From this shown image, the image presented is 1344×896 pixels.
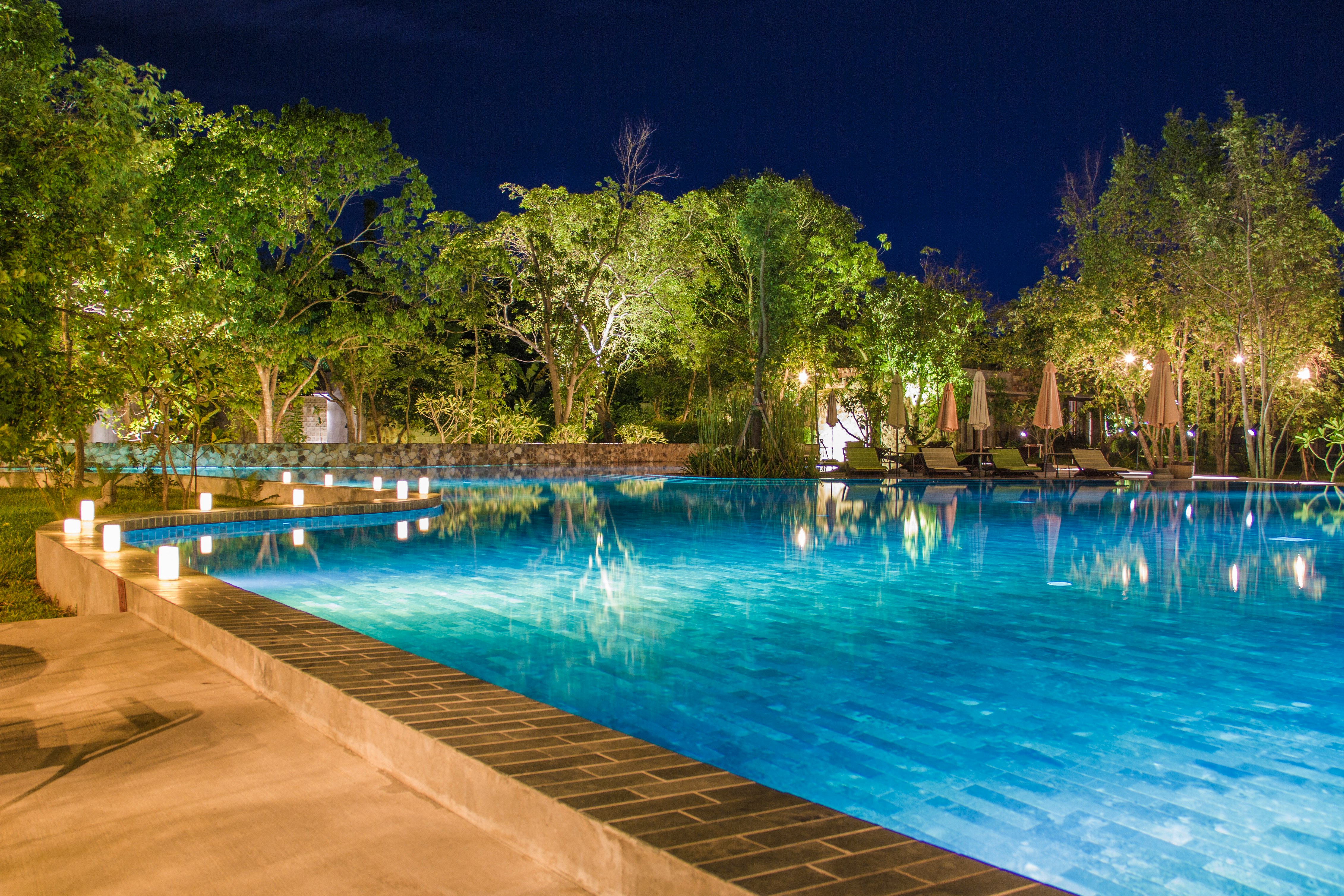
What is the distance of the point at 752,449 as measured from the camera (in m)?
21.0

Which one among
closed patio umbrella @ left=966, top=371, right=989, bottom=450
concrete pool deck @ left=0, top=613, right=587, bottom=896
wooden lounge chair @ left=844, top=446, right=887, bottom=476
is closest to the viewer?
concrete pool deck @ left=0, top=613, right=587, bottom=896

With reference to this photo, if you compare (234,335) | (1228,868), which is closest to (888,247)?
(234,335)

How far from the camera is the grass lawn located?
6.73 metres

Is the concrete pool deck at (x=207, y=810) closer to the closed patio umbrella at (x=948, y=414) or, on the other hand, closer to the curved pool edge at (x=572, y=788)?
the curved pool edge at (x=572, y=788)

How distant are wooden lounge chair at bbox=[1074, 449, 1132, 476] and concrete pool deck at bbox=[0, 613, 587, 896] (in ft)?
63.7

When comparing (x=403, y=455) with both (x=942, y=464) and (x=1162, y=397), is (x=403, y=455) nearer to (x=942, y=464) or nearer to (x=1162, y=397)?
(x=942, y=464)

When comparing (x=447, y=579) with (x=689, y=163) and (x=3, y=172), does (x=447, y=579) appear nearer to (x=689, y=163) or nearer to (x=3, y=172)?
(x=3, y=172)

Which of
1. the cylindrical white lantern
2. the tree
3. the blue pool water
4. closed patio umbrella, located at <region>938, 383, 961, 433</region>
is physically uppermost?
the tree

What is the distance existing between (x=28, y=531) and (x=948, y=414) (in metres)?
17.2

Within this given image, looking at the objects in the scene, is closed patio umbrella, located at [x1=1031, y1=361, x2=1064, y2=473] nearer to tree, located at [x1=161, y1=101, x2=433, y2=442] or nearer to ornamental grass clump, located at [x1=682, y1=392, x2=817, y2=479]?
ornamental grass clump, located at [x1=682, y1=392, x2=817, y2=479]

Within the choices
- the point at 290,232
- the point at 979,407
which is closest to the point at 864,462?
the point at 979,407

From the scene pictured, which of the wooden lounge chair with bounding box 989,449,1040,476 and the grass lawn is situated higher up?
the wooden lounge chair with bounding box 989,449,1040,476

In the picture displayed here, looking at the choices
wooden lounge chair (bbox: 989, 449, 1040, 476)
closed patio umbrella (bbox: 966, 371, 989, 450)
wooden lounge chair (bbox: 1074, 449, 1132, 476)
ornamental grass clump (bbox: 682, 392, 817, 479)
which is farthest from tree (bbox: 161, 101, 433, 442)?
wooden lounge chair (bbox: 1074, 449, 1132, 476)

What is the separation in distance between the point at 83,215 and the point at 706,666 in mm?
7151
